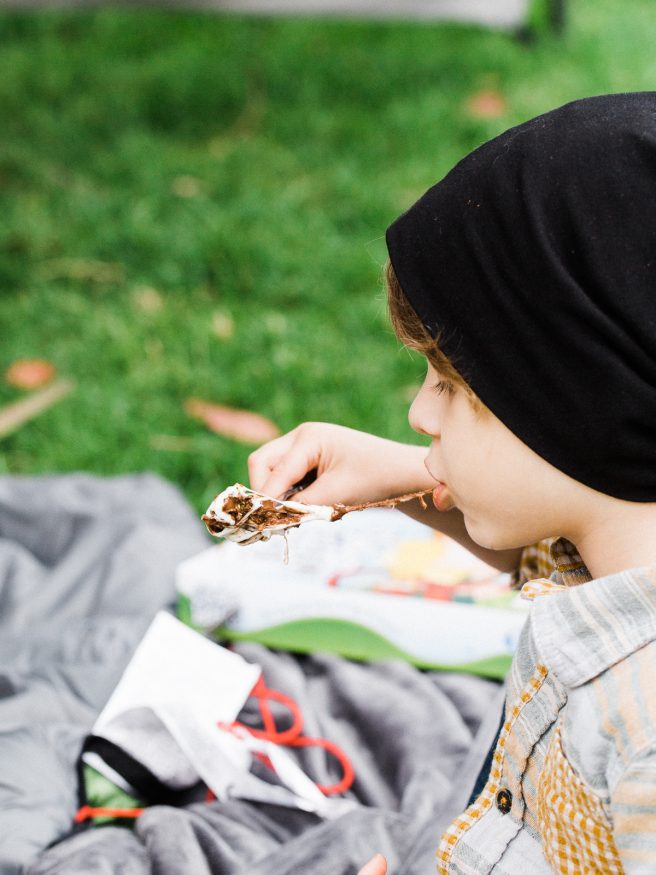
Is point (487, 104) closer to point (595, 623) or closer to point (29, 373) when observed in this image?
point (29, 373)

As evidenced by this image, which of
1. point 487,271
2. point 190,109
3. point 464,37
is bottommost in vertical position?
point 487,271

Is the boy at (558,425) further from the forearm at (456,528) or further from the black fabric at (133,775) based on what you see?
the black fabric at (133,775)

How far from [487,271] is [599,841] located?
0.52m

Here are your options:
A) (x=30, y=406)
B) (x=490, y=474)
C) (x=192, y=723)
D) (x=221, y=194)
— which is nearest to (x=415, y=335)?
(x=490, y=474)

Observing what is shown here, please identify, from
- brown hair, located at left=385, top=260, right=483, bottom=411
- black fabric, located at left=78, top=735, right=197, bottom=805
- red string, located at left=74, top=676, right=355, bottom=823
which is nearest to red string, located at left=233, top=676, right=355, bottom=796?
red string, located at left=74, top=676, right=355, bottom=823

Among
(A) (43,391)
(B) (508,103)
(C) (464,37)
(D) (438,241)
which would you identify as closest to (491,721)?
(D) (438,241)

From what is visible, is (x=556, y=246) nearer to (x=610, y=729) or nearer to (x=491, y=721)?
(x=610, y=729)

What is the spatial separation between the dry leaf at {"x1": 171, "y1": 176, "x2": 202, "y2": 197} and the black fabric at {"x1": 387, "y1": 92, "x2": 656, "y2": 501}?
8.32 ft

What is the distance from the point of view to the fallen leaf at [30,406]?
2487 millimetres

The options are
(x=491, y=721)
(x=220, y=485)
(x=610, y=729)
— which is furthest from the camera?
(x=220, y=485)

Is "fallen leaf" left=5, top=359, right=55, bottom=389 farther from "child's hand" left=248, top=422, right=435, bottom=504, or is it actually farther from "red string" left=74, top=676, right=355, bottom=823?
"child's hand" left=248, top=422, right=435, bottom=504

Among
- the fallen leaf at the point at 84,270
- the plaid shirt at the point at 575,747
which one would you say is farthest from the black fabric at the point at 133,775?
the fallen leaf at the point at 84,270

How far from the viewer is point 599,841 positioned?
1.03m

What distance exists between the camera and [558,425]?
105 centimetres
